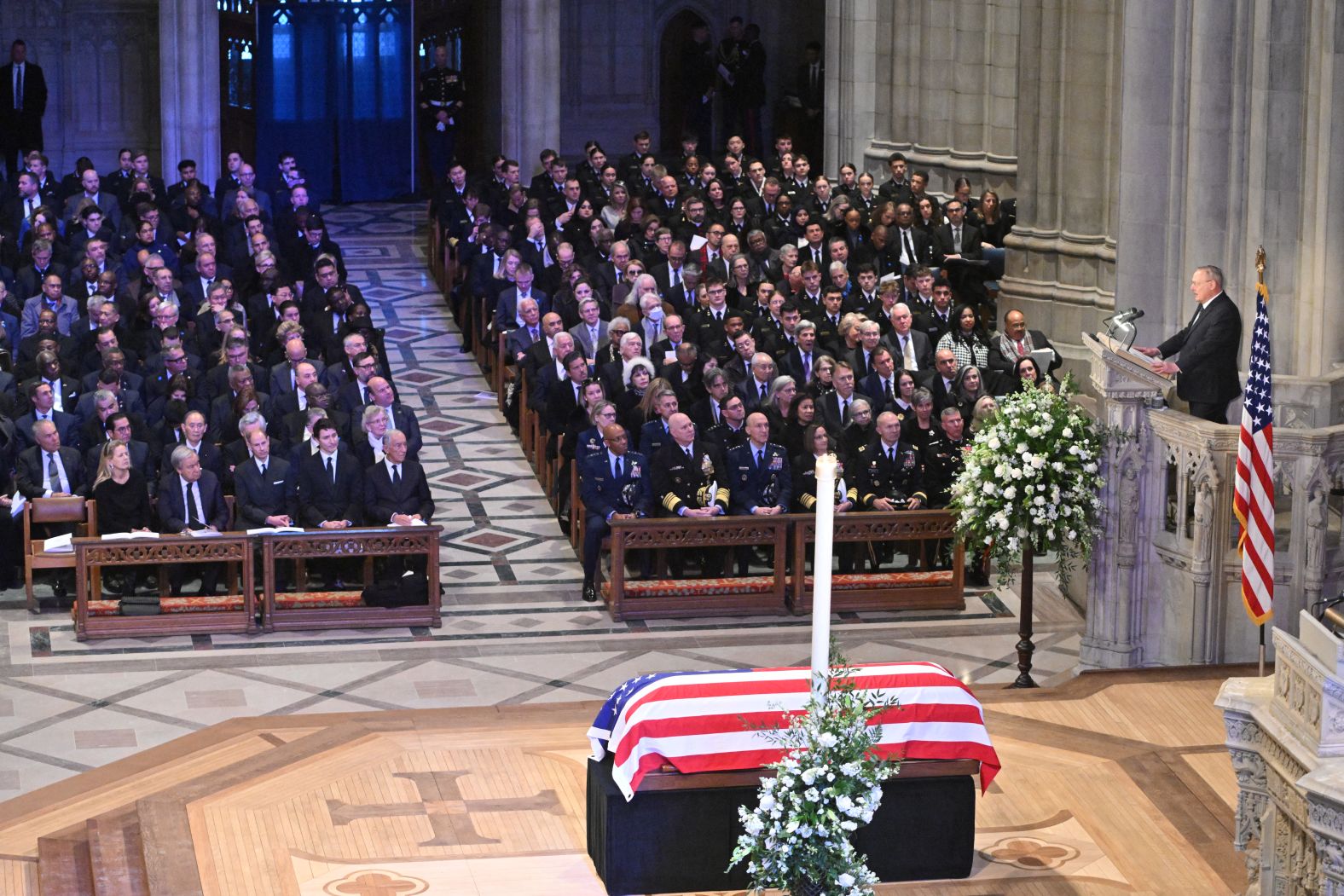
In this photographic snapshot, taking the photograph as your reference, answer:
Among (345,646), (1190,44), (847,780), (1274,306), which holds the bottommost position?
(345,646)

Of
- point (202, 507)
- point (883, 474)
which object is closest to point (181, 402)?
point (202, 507)

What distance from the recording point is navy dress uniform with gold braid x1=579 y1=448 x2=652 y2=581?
14375mm

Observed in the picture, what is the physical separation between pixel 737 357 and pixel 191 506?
4.38 m


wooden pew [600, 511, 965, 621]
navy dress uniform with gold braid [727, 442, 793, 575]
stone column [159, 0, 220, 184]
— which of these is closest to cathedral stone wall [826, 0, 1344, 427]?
wooden pew [600, 511, 965, 621]

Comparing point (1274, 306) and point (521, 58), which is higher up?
point (521, 58)

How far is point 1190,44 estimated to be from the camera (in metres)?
13.3

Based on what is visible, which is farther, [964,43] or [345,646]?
[964,43]

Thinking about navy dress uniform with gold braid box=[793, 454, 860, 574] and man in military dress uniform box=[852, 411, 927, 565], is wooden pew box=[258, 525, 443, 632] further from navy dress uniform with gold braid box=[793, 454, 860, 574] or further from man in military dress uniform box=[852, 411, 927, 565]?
man in military dress uniform box=[852, 411, 927, 565]

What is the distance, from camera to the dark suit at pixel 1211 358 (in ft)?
40.3

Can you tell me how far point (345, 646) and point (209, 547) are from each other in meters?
1.02

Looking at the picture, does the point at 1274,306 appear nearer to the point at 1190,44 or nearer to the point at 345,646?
the point at 1190,44

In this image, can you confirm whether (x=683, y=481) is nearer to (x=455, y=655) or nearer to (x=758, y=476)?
(x=758, y=476)

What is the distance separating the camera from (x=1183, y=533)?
1233 cm

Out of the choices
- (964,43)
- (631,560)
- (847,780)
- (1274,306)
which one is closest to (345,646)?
(631,560)
